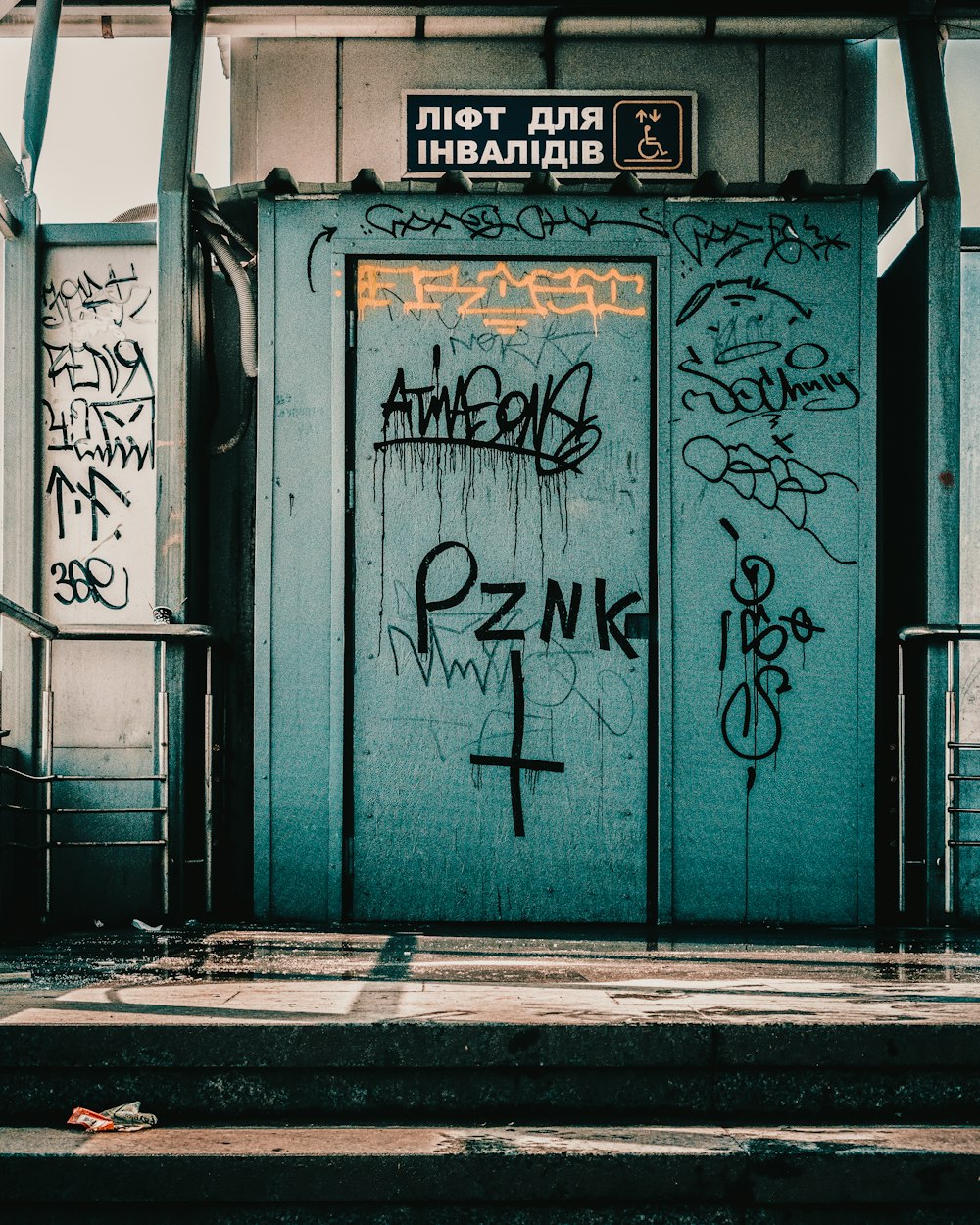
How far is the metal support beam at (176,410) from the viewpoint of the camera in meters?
6.34

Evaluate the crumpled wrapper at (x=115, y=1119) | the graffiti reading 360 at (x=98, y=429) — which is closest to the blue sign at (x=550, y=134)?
the graffiti reading 360 at (x=98, y=429)

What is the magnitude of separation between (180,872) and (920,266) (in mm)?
4544

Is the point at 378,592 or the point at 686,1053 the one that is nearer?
the point at 686,1053

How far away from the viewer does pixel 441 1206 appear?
10.9 feet

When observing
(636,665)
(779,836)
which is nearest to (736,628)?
(636,665)

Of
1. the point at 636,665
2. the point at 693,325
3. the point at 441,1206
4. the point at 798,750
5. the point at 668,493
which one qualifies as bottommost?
the point at 441,1206

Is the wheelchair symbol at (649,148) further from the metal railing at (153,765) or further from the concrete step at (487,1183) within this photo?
the concrete step at (487,1183)

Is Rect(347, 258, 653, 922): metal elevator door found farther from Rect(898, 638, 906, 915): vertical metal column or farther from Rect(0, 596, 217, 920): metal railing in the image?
Rect(898, 638, 906, 915): vertical metal column

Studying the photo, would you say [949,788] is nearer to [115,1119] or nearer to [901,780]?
[901,780]

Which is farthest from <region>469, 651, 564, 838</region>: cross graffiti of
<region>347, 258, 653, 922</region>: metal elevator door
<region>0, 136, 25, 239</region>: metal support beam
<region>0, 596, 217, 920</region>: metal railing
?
<region>0, 136, 25, 239</region>: metal support beam

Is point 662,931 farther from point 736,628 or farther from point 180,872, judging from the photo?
point 180,872

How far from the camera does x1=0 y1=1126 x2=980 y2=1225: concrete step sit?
10.8 feet

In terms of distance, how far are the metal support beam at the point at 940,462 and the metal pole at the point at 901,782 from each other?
0.12 m

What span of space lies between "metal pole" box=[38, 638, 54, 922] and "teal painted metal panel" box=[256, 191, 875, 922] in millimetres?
922
